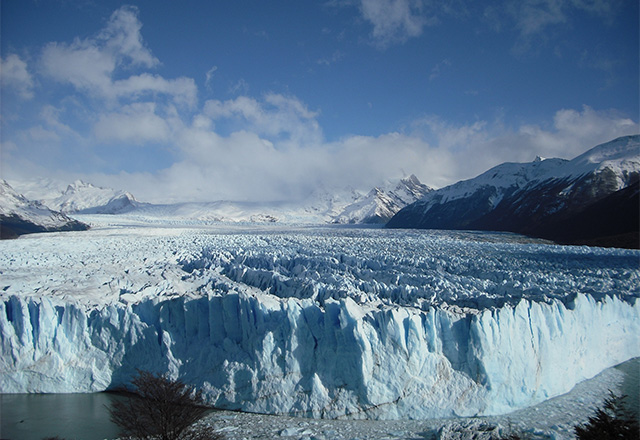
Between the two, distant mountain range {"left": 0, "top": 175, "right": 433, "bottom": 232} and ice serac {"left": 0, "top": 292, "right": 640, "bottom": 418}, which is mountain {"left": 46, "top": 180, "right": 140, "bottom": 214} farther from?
ice serac {"left": 0, "top": 292, "right": 640, "bottom": 418}

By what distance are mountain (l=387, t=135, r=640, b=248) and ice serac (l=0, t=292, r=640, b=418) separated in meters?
23.7

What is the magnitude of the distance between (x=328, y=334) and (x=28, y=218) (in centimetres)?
4329

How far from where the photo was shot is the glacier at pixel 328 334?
923 cm

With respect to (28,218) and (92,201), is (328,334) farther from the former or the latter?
(92,201)

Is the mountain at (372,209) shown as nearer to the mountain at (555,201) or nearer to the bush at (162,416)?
the mountain at (555,201)

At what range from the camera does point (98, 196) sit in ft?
512

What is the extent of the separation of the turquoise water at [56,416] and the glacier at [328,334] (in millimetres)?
396

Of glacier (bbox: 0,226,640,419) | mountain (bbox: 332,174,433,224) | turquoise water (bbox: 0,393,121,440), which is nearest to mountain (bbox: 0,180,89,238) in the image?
glacier (bbox: 0,226,640,419)

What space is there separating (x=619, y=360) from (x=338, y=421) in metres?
8.83

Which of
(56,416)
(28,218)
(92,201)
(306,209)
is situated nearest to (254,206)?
(306,209)

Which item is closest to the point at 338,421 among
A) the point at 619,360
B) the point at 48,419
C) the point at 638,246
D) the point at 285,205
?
the point at 48,419

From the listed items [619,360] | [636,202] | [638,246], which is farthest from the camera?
[636,202]

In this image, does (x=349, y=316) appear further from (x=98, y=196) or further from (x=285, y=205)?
(x=98, y=196)

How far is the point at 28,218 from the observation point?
135 feet
